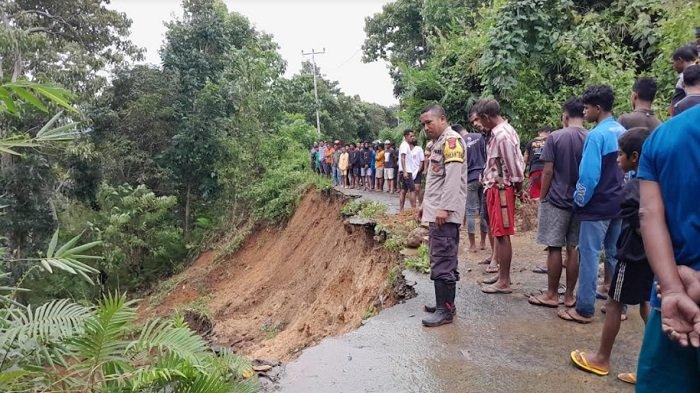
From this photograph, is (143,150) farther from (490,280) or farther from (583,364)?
(583,364)

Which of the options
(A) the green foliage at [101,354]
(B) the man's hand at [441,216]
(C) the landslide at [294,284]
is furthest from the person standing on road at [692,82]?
(A) the green foliage at [101,354]

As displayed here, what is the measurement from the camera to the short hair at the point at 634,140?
2.91 meters

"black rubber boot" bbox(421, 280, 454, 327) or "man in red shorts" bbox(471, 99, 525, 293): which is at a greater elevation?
"man in red shorts" bbox(471, 99, 525, 293)

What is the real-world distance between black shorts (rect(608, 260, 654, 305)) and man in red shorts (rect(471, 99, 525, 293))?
159 centimetres

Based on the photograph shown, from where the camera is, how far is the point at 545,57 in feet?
31.7

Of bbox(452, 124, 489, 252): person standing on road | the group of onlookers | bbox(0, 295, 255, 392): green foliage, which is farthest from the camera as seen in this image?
the group of onlookers

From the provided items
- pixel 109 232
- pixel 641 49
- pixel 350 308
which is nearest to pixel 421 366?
pixel 350 308

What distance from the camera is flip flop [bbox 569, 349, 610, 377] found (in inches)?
126

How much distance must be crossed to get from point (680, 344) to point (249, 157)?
14471mm

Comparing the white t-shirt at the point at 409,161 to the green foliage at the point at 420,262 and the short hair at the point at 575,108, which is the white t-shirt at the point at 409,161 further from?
the short hair at the point at 575,108

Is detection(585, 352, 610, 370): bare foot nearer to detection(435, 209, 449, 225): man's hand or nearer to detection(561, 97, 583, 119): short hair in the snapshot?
detection(435, 209, 449, 225): man's hand

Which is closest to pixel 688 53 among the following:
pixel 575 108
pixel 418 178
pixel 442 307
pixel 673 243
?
pixel 575 108

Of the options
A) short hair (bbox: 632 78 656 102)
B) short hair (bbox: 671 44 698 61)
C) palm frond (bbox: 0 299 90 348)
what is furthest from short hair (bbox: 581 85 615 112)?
palm frond (bbox: 0 299 90 348)

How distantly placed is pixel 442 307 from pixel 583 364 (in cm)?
124
